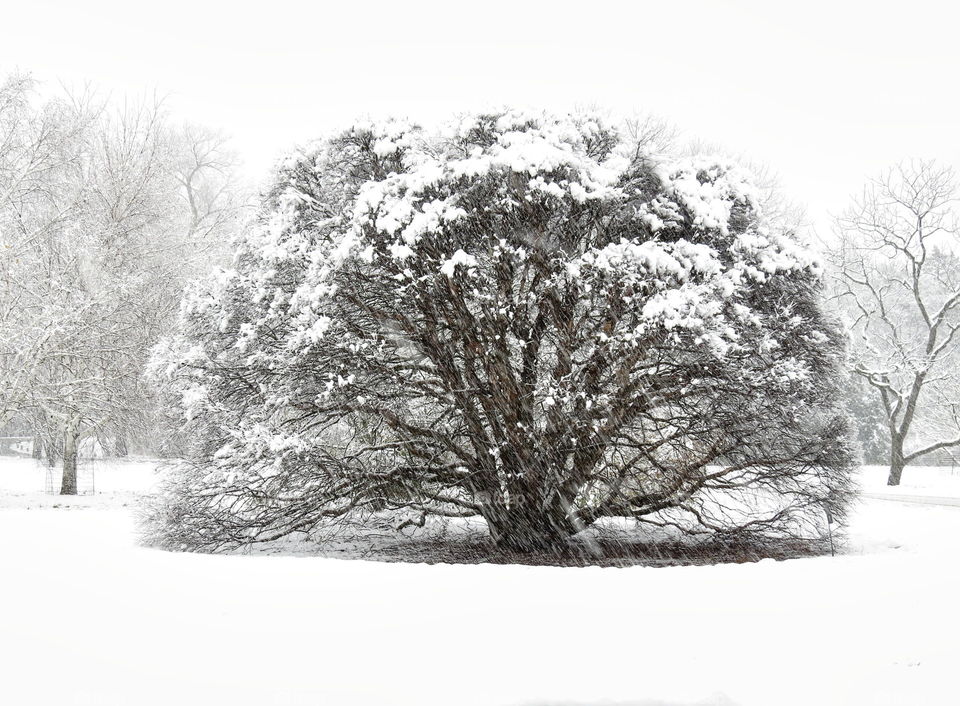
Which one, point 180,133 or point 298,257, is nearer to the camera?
point 298,257

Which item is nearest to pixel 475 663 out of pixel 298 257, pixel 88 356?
pixel 298 257

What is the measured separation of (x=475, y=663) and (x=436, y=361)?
5.26 m

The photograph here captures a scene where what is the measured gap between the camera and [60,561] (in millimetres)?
7781

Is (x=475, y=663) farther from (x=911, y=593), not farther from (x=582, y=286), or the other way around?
(x=582, y=286)

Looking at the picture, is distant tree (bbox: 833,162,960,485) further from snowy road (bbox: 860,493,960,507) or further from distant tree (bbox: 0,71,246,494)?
distant tree (bbox: 0,71,246,494)

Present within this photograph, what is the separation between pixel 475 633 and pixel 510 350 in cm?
482

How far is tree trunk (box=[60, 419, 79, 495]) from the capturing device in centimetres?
1722

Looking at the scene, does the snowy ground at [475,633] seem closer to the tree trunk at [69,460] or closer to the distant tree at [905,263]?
the tree trunk at [69,460]

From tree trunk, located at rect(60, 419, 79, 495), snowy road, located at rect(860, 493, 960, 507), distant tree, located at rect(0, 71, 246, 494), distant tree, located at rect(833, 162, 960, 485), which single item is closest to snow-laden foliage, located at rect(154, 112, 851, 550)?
distant tree, located at rect(0, 71, 246, 494)

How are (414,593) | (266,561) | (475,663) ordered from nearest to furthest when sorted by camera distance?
(475,663) < (414,593) < (266,561)

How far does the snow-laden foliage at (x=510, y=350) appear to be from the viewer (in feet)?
29.1

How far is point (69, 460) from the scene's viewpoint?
18.2 m

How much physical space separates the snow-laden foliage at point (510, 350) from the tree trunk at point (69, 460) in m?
8.90

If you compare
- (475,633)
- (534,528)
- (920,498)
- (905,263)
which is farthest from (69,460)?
(905,263)
